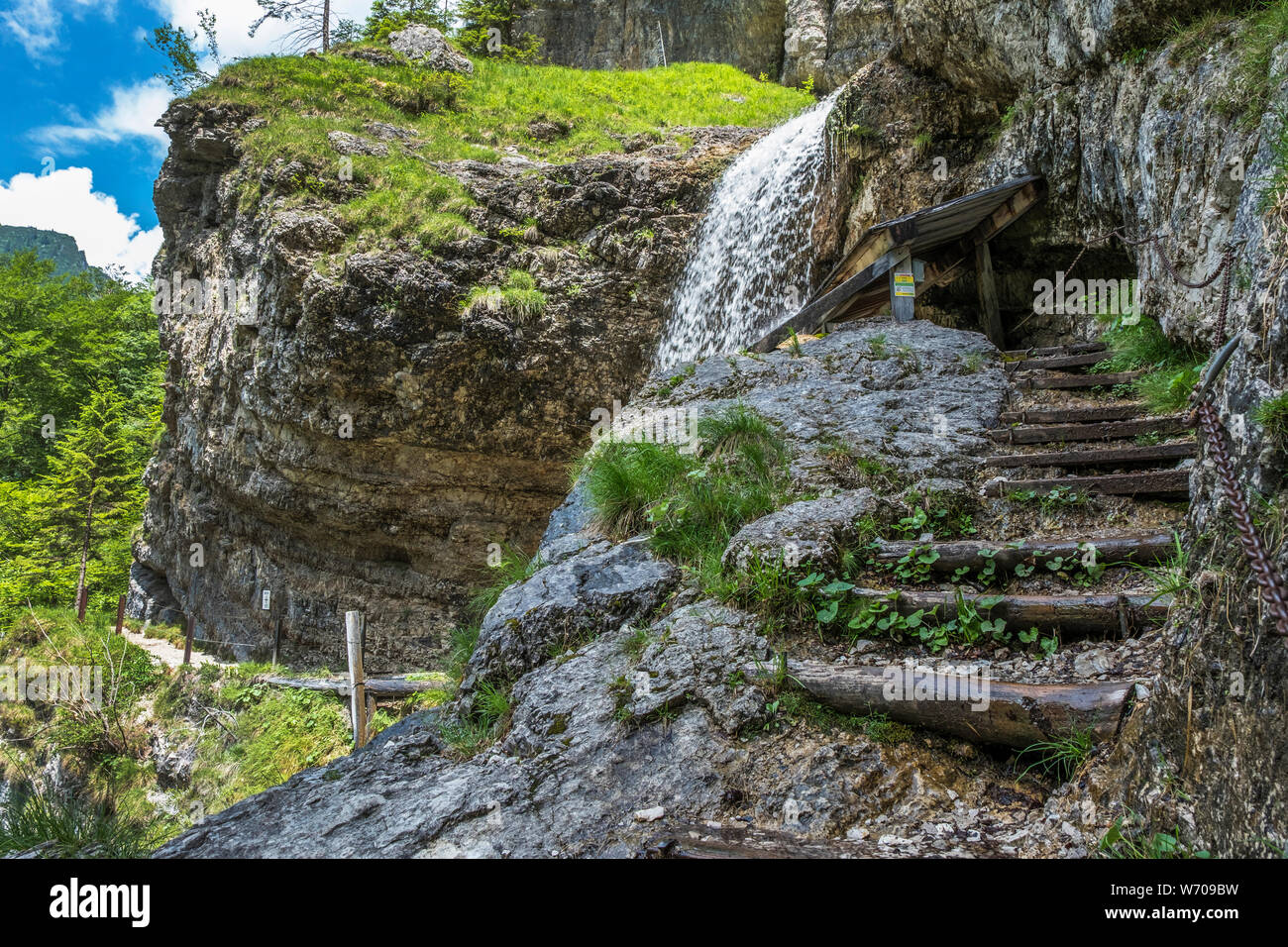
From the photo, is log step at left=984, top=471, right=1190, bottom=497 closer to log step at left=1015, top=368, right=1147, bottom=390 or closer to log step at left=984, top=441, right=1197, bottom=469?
log step at left=984, top=441, right=1197, bottom=469

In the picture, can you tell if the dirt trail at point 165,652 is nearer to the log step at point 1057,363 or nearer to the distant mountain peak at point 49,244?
the log step at point 1057,363

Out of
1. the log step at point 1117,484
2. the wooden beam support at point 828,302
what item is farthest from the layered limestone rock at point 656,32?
the log step at point 1117,484

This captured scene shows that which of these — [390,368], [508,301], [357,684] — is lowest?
[357,684]

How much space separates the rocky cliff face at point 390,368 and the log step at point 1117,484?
31.7 feet

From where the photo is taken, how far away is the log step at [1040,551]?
3.59 m

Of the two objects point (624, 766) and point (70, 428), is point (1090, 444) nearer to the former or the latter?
point (624, 766)

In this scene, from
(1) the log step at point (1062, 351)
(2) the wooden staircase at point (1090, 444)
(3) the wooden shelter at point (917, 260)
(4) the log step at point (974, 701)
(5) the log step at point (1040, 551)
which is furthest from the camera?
(3) the wooden shelter at point (917, 260)

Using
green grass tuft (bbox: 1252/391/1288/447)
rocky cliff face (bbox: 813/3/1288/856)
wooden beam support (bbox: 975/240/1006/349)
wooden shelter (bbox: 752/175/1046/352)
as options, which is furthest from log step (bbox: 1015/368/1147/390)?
green grass tuft (bbox: 1252/391/1288/447)

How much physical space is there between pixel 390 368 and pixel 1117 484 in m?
11.8

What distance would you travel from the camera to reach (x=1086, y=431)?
17.4ft

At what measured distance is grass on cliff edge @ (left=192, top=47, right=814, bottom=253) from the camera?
13.8m

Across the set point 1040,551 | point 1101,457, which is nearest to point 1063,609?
point 1040,551

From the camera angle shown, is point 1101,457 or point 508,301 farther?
point 508,301
